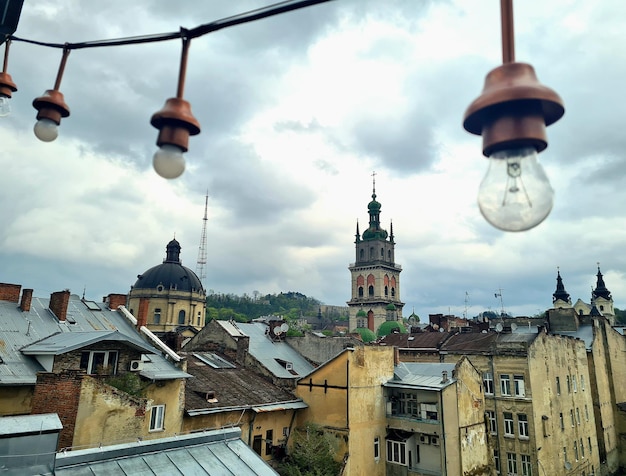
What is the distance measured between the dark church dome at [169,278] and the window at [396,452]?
6782 cm

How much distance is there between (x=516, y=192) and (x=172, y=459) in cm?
1374

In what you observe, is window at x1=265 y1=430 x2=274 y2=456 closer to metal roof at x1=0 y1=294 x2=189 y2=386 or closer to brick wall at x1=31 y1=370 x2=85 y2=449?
metal roof at x1=0 y1=294 x2=189 y2=386

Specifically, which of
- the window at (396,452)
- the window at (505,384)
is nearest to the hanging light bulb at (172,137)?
the window at (396,452)

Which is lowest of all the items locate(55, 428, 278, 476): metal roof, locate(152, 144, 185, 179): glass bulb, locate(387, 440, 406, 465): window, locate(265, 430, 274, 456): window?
locate(387, 440, 406, 465): window

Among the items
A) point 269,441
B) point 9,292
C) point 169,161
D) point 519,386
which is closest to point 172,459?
point 169,161

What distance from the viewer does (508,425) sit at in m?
34.0

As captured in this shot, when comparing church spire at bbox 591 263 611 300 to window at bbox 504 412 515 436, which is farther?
church spire at bbox 591 263 611 300

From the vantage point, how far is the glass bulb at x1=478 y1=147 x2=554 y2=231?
287cm

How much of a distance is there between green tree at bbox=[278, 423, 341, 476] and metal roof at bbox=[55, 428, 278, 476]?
989cm

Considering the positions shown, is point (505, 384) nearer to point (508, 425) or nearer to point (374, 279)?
point (508, 425)

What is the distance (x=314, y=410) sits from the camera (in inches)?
1083

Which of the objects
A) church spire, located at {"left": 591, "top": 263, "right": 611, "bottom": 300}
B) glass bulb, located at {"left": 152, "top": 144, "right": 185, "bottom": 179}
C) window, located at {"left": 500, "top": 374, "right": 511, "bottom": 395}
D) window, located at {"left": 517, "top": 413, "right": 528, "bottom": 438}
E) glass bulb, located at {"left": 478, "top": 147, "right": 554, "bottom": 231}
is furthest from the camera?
church spire, located at {"left": 591, "top": 263, "right": 611, "bottom": 300}

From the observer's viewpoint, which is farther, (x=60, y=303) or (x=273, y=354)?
(x=273, y=354)

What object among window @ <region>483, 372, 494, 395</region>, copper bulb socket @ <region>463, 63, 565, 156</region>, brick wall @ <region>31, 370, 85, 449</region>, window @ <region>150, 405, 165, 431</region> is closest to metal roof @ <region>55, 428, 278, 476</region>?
brick wall @ <region>31, 370, 85, 449</region>
